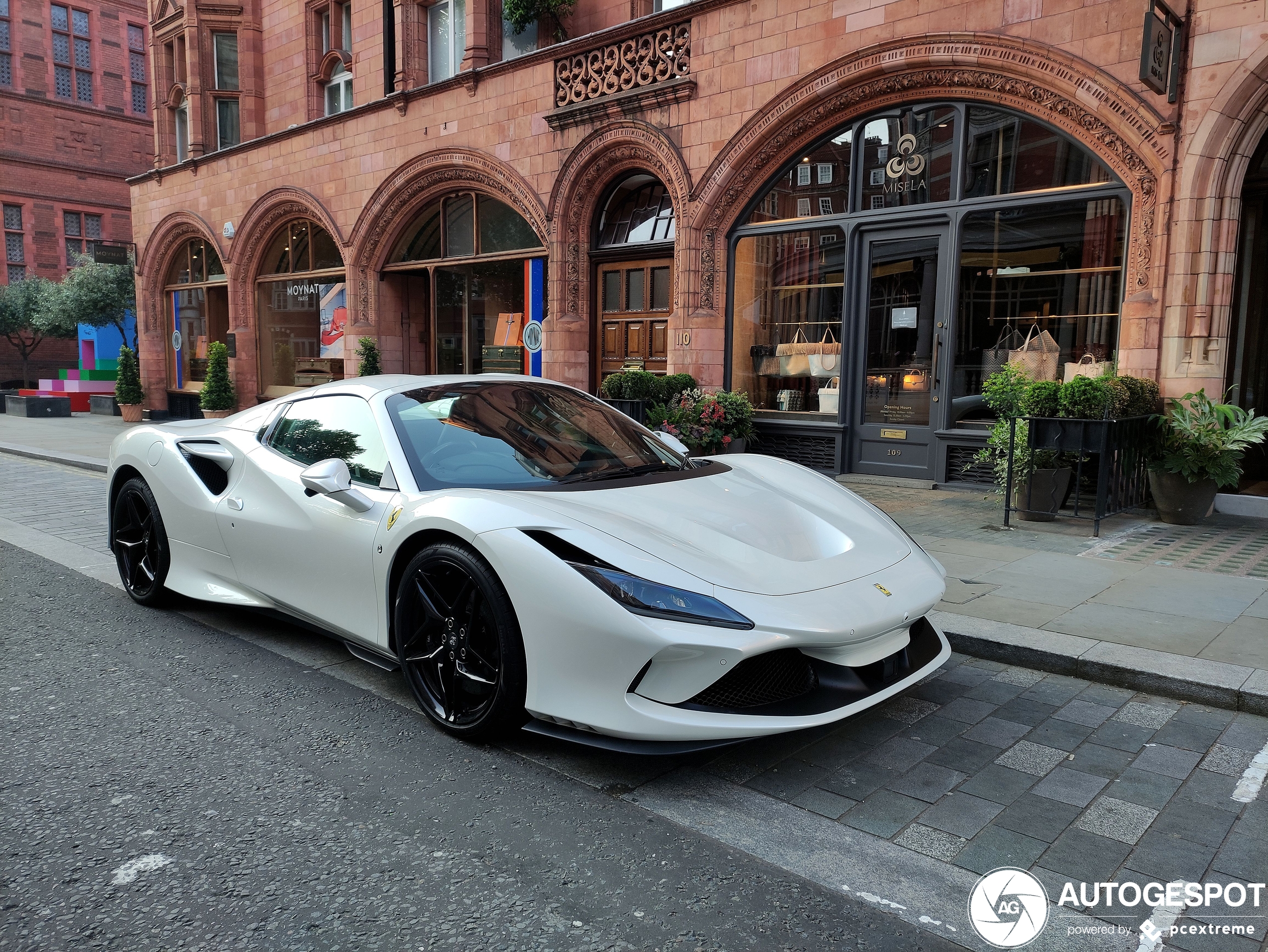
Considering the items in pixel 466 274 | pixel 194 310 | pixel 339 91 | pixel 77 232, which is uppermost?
pixel 339 91

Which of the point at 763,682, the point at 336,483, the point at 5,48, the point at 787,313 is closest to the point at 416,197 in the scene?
the point at 787,313

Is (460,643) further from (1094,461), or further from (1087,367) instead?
(1087,367)

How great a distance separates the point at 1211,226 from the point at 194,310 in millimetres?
21644

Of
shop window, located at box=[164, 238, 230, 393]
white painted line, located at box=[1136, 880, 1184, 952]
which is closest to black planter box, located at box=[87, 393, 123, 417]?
shop window, located at box=[164, 238, 230, 393]

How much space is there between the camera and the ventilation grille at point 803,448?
36.1ft

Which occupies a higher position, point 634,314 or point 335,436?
point 634,314

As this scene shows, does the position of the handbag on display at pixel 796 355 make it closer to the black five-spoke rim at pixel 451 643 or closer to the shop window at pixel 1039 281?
the shop window at pixel 1039 281

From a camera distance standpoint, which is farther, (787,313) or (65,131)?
(65,131)

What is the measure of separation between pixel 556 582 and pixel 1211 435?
6731 millimetres

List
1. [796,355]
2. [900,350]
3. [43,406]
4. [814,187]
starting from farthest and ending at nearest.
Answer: [43,406] → [796,355] → [814,187] → [900,350]

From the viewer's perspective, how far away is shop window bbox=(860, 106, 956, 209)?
32.5ft

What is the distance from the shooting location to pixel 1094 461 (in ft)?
26.1

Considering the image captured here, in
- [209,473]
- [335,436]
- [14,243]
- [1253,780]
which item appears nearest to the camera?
[1253,780]

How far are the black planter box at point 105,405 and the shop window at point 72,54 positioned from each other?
1814 cm
